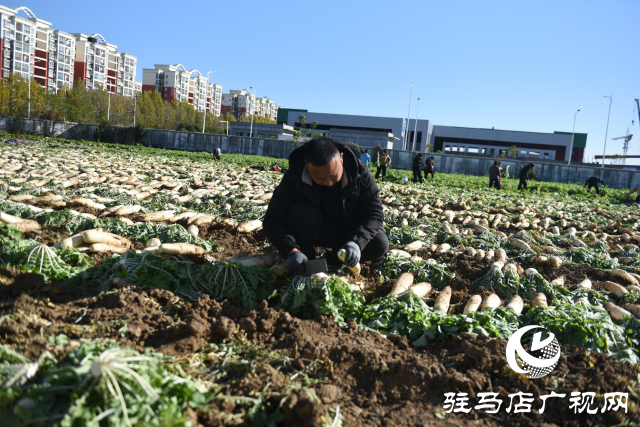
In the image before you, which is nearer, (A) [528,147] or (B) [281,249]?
(B) [281,249]

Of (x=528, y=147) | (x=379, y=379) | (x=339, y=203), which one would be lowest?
(x=379, y=379)

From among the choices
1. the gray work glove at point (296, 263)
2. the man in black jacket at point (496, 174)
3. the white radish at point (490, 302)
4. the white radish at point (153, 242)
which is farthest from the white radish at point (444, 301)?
the man in black jacket at point (496, 174)

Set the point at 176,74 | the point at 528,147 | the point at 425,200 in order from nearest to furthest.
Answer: the point at 425,200 → the point at 528,147 → the point at 176,74

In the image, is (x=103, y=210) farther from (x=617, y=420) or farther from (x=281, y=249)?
(x=617, y=420)

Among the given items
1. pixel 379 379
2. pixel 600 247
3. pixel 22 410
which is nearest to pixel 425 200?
pixel 600 247

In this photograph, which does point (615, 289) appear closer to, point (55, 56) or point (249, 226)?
point (249, 226)

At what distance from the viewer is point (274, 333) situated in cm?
304

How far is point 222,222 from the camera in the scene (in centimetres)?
643

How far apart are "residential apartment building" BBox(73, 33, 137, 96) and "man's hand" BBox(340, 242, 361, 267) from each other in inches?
4039

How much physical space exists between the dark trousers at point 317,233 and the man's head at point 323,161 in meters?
0.39

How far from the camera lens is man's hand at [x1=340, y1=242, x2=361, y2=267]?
3809mm

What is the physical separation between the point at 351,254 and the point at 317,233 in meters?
0.57

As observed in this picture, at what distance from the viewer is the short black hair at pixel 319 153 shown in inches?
142

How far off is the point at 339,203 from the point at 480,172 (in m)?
28.7
